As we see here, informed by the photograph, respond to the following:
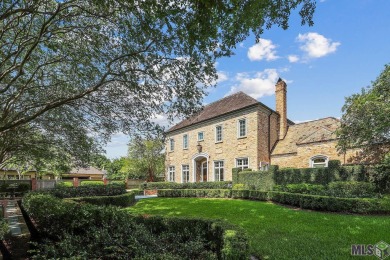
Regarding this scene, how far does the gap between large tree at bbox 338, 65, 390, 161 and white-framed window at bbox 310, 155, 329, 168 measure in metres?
1.89

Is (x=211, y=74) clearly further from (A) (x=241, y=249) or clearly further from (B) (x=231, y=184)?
(B) (x=231, y=184)

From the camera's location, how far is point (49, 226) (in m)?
5.70

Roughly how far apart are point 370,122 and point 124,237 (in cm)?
1663

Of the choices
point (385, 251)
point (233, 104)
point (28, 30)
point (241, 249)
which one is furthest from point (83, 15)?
point (233, 104)

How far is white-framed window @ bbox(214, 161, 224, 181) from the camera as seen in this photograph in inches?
944

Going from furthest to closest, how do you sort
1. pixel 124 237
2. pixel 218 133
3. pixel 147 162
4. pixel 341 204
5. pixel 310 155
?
pixel 147 162, pixel 218 133, pixel 310 155, pixel 341 204, pixel 124 237

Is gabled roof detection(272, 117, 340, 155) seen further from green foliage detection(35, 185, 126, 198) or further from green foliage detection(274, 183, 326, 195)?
green foliage detection(35, 185, 126, 198)

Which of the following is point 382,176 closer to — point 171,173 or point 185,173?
point 185,173

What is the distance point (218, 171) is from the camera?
80.0ft

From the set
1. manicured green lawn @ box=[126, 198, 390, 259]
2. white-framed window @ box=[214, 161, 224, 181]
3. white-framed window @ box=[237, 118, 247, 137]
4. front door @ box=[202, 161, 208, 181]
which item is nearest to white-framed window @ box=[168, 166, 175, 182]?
front door @ box=[202, 161, 208, 181]

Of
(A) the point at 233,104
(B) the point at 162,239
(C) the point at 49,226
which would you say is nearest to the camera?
(B) the point at 162,239

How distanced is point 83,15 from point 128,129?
408cm

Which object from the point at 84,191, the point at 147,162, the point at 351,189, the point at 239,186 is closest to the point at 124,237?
the point at 84,191

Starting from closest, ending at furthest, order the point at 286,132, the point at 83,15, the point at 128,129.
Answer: the point at 83,15 → the point at 128,129 → the point at 286,132
